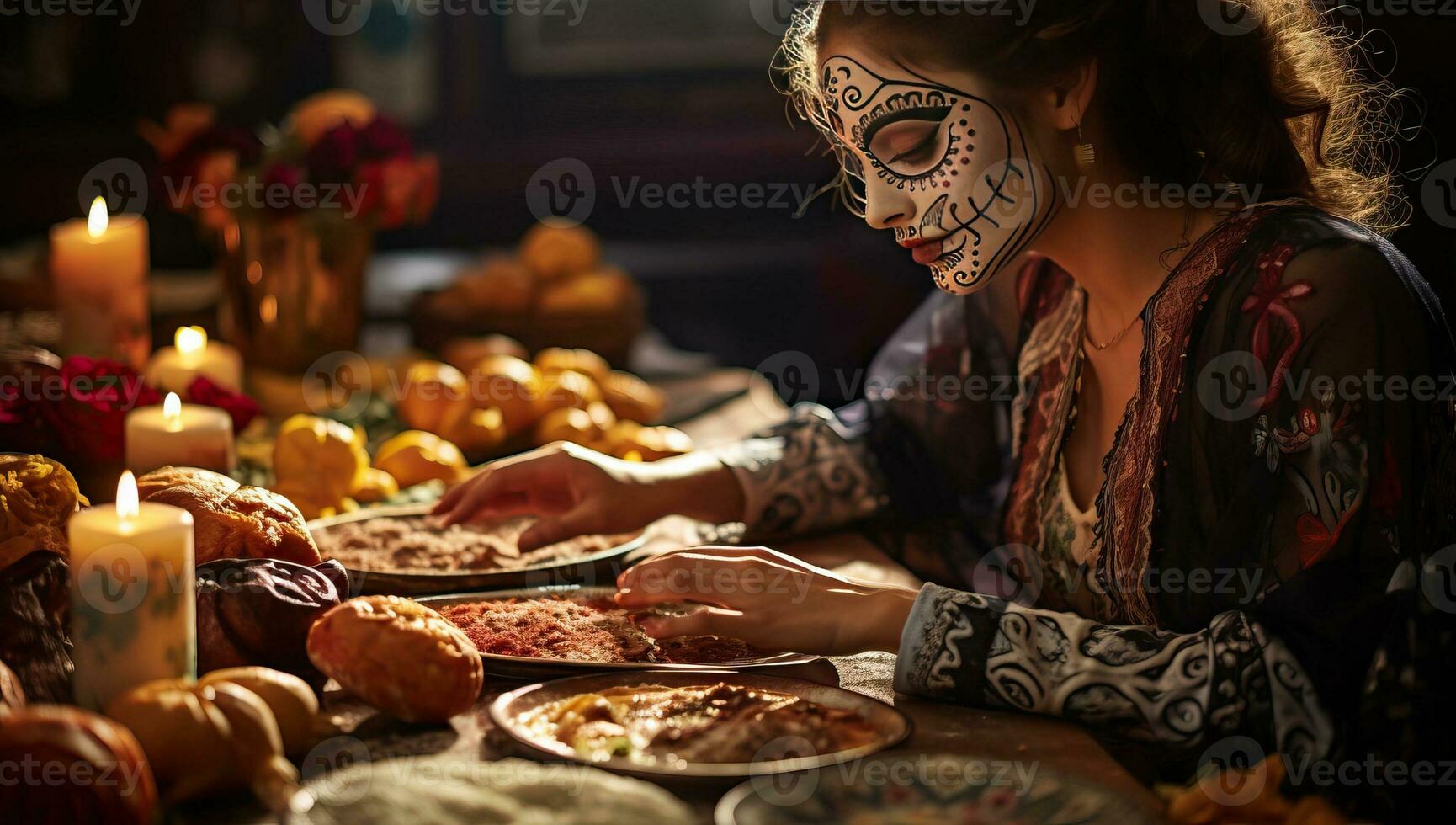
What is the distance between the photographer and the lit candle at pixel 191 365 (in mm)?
2127

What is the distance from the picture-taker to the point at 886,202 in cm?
149

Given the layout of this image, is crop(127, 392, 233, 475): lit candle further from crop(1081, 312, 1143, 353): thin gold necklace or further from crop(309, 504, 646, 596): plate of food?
crop(1081, 312, 1143, 353): thin gold necklace

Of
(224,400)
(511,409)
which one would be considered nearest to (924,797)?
(224,400)

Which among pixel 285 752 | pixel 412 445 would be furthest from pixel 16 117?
pixel 285 752

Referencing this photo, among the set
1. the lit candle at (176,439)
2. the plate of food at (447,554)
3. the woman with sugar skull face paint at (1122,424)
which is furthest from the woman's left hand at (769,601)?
the lit candle at (176,439)

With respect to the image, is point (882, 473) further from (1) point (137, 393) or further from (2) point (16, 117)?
(2) point (16, 117)

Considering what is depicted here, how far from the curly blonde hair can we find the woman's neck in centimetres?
5

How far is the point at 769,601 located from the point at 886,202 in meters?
0.48

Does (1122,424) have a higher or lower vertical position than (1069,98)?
lower

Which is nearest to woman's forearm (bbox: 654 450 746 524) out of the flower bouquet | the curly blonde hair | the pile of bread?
the pile of bread

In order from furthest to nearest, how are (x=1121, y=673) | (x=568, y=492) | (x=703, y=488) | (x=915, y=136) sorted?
(x=703, y=488) → (x=568, y=492) → (x=915, y=136) → (x=1121, y=673)

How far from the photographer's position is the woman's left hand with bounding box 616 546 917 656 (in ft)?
4.11

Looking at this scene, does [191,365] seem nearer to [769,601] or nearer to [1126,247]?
[769,601]

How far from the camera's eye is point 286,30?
550 cm
